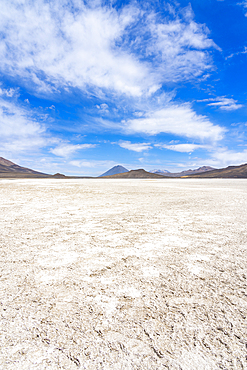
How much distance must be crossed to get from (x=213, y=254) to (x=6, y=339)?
3.13 metres

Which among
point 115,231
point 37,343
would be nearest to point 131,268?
point 37,343

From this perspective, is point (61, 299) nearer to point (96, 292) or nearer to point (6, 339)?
point (96, 292)

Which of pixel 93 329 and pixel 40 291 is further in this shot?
pixel 40 291

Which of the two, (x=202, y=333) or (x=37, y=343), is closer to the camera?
(x=37, y=343)

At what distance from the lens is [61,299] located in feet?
7.02

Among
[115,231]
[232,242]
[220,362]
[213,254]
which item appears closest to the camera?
[220,362]

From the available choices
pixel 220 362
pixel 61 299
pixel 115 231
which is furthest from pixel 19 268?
pixel 220 362

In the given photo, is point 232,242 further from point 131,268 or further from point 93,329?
point 93,329

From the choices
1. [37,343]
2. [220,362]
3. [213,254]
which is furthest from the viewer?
[213,254]

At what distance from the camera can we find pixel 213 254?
3383mm

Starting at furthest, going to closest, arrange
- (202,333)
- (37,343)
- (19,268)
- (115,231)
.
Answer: (115,231)
(19,268)
(202,333)
(37,343)

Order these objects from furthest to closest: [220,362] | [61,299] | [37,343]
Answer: [61,299] < [37,343] < [220,362]

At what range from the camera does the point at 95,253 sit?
11.3ft

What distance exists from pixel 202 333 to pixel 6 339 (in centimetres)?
169
